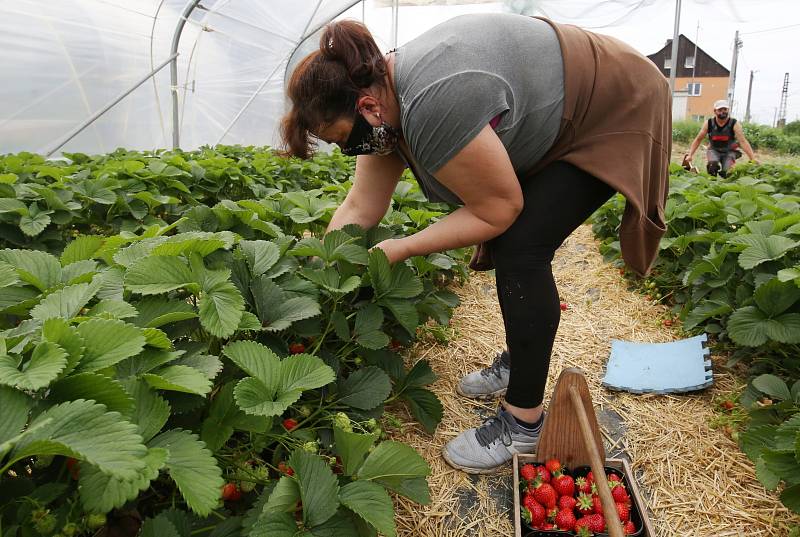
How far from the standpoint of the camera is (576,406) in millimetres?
1357

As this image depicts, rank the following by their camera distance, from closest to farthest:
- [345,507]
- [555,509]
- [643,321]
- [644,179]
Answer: [345,507]
[555,509]
[644,179]
[643,321]

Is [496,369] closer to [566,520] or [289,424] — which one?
[566,520]

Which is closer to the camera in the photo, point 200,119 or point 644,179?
point 644,179

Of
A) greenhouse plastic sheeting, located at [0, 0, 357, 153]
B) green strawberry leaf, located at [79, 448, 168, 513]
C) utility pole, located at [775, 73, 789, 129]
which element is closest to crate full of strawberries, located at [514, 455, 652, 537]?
green strawberry leaf, located at [79, 448, 168, 513]

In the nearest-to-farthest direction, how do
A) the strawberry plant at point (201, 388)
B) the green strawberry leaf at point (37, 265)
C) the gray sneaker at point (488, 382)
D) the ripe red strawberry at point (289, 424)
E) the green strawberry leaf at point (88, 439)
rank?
the green strawberry leaf at point (88, 439), the strawberry plant at point (201, 388), the green strawberry leaf at point (37, 265), the ripe red strawberry at point (289, 424), the gray sneaker at point (488, 382)

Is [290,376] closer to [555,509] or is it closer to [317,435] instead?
[317,435]

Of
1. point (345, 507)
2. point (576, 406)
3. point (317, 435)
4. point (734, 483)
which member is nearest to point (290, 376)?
point (345, 507)

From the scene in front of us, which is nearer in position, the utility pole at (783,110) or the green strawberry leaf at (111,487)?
the green strawberry leaf at (111,487)

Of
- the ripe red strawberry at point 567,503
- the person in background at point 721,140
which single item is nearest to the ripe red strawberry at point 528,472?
the ripe red strawberry at point 567,503

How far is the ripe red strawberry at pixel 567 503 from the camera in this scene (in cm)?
133

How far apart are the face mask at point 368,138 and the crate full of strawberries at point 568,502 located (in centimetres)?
92

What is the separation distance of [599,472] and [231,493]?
0.74 metres

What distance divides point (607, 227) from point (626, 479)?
9.90 ft

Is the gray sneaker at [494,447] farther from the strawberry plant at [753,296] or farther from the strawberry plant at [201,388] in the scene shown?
the strawberry plant at [753,296]
